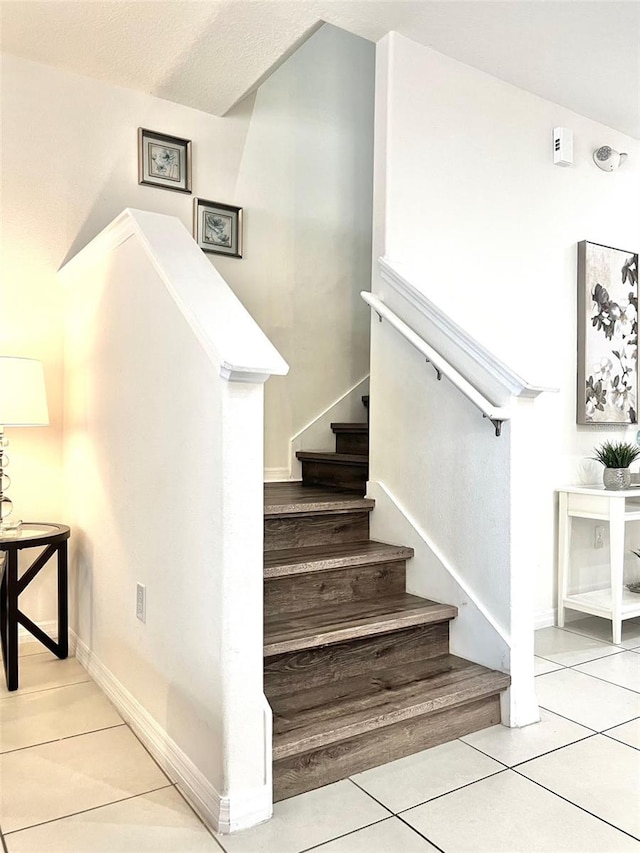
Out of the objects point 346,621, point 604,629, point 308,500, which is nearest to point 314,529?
point 308,500

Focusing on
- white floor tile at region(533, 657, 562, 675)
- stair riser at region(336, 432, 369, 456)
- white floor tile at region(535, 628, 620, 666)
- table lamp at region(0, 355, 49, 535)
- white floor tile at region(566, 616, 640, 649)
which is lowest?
white floor tile at region(566, 616, 640, 649)

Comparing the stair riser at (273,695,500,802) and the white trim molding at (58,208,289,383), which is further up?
the white trim molding at (58,208,289,383)

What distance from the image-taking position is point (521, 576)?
232 cm

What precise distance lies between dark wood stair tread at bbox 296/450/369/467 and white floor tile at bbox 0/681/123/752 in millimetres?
1481

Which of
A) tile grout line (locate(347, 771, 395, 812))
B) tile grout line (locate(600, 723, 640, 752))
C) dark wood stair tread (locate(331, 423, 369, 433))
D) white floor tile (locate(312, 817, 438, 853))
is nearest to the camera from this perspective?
white floor tile (locate(312, 817, 438, 853))

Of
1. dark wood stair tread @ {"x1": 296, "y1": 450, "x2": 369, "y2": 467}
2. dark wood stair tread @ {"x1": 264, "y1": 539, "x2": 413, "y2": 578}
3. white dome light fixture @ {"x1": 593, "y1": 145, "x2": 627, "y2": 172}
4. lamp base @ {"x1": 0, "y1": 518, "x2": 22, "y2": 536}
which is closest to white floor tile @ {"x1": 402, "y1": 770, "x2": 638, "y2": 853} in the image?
dark wood stair tread @ {"x1": 264, "y1": 539, "x2": 413, "y2": 578}

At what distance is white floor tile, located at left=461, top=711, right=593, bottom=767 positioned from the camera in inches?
82.6

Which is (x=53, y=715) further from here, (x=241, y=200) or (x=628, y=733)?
(x=241, y=200)

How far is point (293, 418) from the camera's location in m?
3.76

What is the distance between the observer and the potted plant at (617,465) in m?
3.36

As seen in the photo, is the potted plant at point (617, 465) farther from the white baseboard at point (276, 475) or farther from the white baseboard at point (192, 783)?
the white baseboard at point (192, 783)

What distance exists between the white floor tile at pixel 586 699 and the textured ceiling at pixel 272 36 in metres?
2.68

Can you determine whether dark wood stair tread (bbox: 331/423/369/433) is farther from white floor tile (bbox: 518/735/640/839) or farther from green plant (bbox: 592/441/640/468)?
white floor tile (bbox: 518/735/640/839)

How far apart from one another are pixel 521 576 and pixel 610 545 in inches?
51.0
